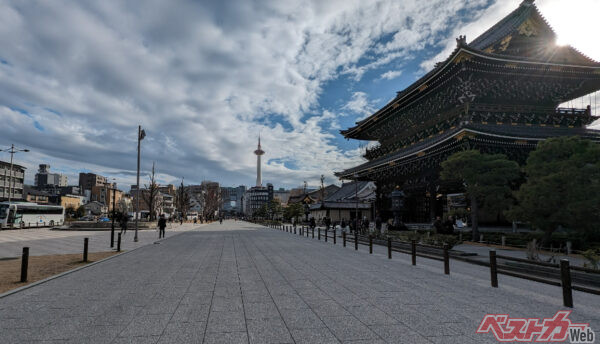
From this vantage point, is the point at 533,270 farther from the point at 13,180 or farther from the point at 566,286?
the point at 13,180

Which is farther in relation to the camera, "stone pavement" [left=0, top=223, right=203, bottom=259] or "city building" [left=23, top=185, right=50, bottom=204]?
"city building" [left=23, top=185, right=50, bottom=204]

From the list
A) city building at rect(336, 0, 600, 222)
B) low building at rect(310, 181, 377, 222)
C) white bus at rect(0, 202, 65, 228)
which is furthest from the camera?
low building at rect(310, 181, 377, 222)

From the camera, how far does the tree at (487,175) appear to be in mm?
17453

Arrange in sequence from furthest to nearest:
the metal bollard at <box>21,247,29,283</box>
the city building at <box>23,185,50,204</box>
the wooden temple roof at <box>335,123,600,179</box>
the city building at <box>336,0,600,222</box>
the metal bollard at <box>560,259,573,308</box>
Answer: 1. the city building at <box>23,185,50,204</box>
2. the city building at <box>336,0,600,222</box>
3. the wooden temple roof at <box>335,123,600,179</box>
4. the metal bollard at <box>21,247,29,283</box>
5. the metal bollard at <box>560,259,573,308</box>

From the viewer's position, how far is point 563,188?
13.1 m

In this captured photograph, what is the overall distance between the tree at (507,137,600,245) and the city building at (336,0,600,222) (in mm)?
6250

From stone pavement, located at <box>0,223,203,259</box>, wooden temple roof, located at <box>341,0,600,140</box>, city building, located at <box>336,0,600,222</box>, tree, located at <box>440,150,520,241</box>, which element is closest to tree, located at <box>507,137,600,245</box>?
tree, located at <box>440,150,520,241</box>

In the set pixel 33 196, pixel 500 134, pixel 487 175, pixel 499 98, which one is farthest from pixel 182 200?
pixel 487 175

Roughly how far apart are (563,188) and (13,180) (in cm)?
8671

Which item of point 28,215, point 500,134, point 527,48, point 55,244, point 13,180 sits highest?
Answer: point 527,48

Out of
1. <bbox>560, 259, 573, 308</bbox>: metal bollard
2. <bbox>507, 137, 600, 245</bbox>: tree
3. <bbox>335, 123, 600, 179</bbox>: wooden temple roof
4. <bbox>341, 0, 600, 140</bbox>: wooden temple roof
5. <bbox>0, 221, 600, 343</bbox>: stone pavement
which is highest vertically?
<bbox>341, 0, 600, 140</bbox>: wooden temple roof

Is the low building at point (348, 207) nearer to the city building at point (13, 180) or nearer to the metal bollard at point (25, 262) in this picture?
the metal bollard at point (25, 262)

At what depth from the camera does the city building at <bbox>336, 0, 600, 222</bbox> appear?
2203cm

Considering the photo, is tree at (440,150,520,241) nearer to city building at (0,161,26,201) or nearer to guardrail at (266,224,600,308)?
guardrail at (266,224,600,308)
